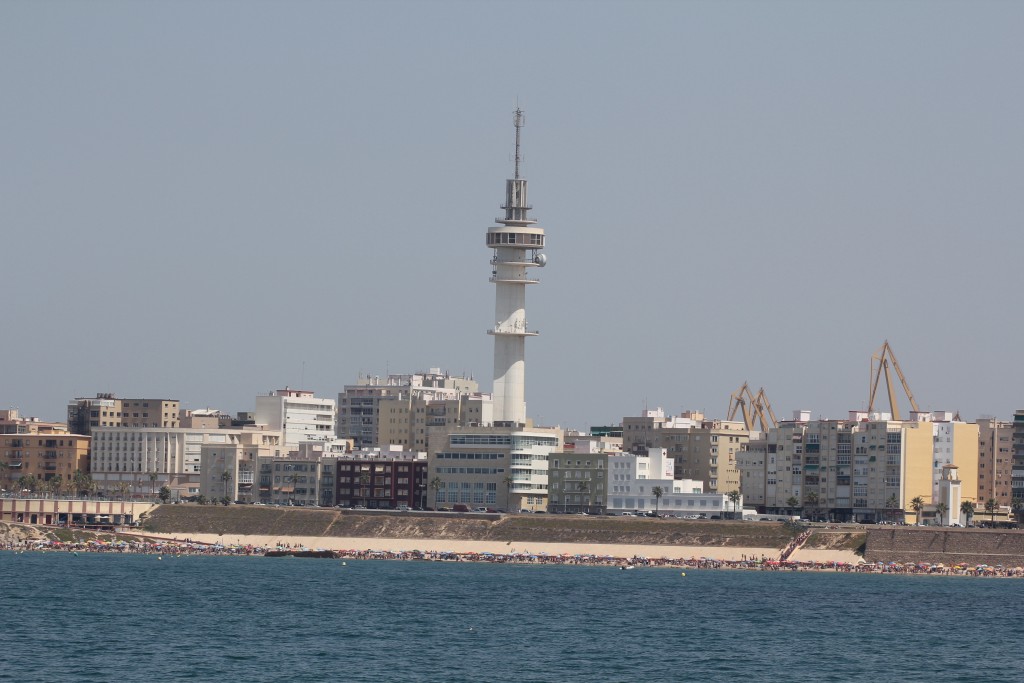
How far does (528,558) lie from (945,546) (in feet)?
128

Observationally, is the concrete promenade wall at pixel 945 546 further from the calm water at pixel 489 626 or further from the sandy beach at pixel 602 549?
the calm water at pixel 489 626

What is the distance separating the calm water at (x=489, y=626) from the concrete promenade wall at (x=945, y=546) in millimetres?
15342

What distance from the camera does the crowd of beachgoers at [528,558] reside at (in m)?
178

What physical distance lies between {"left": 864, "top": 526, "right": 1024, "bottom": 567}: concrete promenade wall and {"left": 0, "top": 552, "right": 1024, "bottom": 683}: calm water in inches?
604

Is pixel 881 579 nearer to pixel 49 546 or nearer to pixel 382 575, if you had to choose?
pixel 382 575

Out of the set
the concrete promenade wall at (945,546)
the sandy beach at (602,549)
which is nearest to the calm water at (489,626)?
the concrete promenade wall at (945,546)

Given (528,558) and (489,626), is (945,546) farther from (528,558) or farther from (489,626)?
(489,626)

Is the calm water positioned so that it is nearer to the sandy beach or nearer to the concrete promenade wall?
the concrete promenade wall

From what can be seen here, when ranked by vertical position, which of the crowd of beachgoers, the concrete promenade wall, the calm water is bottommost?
the crowd of beachgoers

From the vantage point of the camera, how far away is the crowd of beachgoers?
585 feet

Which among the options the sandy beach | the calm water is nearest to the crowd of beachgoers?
the sandy beach

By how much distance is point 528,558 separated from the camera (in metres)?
189

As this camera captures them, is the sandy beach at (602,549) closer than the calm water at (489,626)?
No

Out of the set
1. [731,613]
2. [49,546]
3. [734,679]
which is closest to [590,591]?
[731,613]
